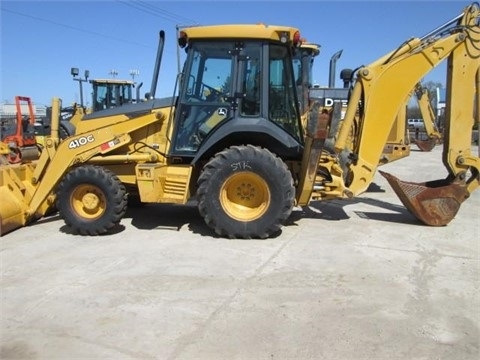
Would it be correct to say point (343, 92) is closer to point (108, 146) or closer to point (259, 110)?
point (259, 110)

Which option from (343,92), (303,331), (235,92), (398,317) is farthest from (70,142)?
(343,92)

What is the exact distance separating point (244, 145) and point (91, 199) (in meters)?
2.15

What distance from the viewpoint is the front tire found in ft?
19.9

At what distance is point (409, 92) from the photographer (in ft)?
21.8

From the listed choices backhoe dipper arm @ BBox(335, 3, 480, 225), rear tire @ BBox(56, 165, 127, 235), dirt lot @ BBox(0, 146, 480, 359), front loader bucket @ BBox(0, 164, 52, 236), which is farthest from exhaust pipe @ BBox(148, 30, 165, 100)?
backhoe dipper arm @ BBox(335, 3, 480, 225)

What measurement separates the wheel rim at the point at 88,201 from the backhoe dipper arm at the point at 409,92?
11.0ft

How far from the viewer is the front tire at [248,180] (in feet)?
19.9

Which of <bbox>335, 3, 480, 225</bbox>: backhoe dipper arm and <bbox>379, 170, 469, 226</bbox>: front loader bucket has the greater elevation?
<bbox>335, 3, 480, 225</bbox>: backhoe dipper arm

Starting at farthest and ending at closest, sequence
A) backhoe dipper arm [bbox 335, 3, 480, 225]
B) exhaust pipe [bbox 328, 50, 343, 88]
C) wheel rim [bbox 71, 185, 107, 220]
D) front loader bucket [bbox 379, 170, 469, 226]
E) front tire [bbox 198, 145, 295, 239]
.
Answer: exhaust pipe [bbox 328, 50, 343, 88] → front loader bucket [bbox 379, 170, 469, 226] → backhoe dipper arm [bbox 335, 3, 480, 225] → wheel rim [bbox 71, 185, 107, 220] → front tire [bbox 198, 145, 295, 239]

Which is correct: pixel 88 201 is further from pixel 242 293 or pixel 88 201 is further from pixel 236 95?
pixel 242 293

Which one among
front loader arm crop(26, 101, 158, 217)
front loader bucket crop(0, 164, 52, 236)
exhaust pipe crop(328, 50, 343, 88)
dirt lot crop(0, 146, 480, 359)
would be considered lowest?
dirt lot crop(0, 146, 480, 359)

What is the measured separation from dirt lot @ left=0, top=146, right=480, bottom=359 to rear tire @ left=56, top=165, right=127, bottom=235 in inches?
8.6

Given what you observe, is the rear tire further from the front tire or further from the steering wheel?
the steering wheel

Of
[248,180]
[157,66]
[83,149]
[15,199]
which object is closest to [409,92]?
[248,180]
